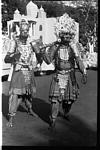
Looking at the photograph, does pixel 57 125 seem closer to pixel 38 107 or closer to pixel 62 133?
pixel 62 133

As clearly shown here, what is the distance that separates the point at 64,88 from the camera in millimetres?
4266

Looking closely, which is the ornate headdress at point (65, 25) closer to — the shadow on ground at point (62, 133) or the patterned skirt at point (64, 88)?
the patterned skirt at point (64, 88)

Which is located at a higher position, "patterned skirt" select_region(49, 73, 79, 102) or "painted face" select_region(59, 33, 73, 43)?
"painted face" select_region(59, 33, 73, 43)

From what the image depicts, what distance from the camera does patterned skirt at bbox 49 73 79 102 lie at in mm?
4258

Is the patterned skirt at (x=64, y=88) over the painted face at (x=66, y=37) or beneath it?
beneath

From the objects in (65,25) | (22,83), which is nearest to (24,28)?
(65,25)

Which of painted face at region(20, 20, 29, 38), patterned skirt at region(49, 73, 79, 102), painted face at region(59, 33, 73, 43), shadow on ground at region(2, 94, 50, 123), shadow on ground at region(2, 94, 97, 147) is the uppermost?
painted face at region(20, 20, 29, 38)

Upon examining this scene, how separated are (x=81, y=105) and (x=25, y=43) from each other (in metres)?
0.80

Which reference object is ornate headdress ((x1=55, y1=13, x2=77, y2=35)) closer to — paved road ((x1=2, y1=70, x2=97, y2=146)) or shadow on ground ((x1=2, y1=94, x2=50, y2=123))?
paved road ((x1=2, y1=70, x2=97, y2=146))

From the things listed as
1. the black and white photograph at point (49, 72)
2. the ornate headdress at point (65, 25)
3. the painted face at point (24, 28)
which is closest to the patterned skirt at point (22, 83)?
the black and white photograph at point (49, 72)

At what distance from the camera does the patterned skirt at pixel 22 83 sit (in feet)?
14.0

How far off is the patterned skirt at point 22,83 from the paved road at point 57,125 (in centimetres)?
5

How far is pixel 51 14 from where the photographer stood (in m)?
4.23

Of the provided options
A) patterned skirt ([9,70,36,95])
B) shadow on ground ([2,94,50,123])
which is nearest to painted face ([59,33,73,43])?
patterned skirt ([9,70,36,95])
